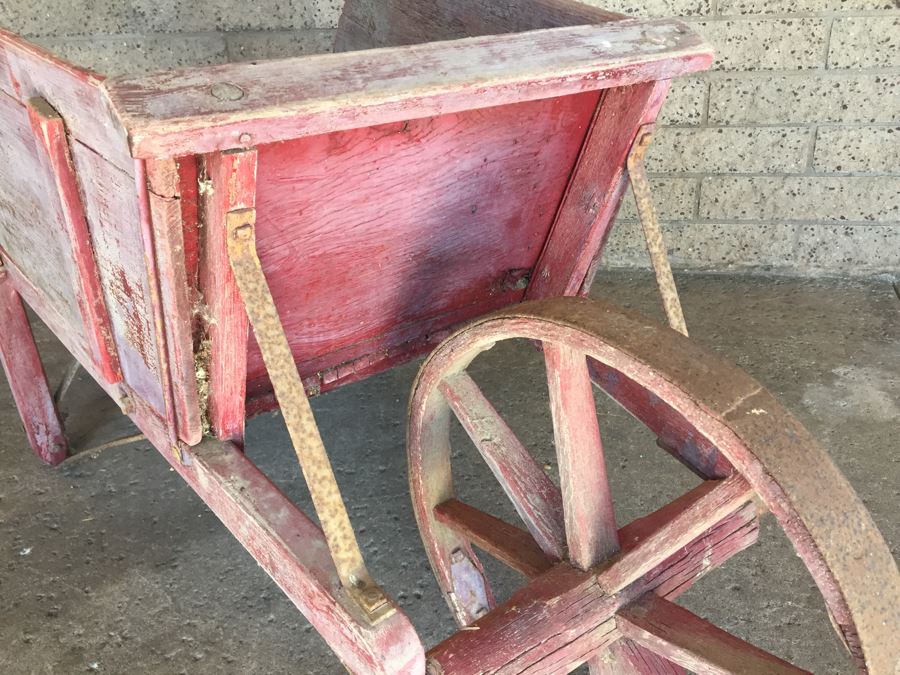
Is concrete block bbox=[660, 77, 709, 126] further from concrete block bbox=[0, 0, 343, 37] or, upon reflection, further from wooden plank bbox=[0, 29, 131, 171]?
wooden plank bbox=[0, 29, 131, 171]

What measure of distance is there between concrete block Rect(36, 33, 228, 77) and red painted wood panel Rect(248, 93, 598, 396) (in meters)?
1.83

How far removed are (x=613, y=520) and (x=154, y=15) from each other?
2.56m

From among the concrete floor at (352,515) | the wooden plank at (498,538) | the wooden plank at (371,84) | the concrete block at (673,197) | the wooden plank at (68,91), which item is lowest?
the concrete floor at (352,515)

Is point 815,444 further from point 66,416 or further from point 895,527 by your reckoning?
point 66,416

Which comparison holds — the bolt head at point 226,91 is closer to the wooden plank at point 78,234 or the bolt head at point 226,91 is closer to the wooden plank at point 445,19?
the wooden plank at point 78,234

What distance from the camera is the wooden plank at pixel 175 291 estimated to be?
1.09 m

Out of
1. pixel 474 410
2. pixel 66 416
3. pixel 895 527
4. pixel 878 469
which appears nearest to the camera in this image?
pixel 474 410

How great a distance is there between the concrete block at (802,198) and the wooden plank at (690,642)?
2.24 m

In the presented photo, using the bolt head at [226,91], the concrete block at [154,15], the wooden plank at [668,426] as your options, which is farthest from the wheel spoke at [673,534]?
the concrete block at [154,15]

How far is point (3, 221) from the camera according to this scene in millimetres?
1839

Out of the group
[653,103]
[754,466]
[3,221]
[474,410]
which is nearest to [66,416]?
[3,221]

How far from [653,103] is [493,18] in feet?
2.17

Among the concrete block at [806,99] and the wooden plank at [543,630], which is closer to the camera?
the wooden plank at [543,630]

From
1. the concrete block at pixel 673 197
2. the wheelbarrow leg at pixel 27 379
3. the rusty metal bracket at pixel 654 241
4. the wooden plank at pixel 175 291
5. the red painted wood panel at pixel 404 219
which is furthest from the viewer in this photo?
the concrete block at pixel 673 197
